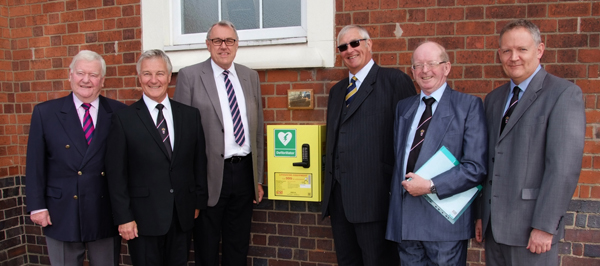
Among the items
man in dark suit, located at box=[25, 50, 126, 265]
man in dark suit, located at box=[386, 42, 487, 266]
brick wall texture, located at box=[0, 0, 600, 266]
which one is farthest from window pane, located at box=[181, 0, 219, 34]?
man in dark suit, located at box=[386, 42, 487, 266]

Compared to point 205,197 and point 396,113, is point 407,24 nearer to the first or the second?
point 396,113

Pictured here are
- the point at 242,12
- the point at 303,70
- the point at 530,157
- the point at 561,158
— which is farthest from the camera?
the point at 242,12

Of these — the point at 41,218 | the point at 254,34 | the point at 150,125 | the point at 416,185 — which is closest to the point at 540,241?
the point at 416,185

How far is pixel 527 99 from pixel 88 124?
2.85 metres

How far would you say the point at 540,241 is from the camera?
2064 mm

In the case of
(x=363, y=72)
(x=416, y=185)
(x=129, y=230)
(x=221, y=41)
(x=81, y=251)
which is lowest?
(x=81, y=251)

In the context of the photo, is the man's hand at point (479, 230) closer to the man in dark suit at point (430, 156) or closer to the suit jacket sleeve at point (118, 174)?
the man in dark suit at point (430, 156)

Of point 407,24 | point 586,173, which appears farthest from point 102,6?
point 586,173

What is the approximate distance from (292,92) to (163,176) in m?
1.50

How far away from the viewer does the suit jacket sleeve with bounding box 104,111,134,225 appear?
2.60 meters

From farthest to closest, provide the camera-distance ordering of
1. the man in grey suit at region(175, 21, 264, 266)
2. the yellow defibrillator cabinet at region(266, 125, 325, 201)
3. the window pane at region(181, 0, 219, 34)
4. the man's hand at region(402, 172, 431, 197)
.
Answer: the window pane at region(181, 0, 219, 34)
the yellow defibrillator cabinet at region(266, 125, 325, 201)
the man in grey suit at region(175, 21, 264, 266)
the man's hand at region(402, 172, 431, 197)

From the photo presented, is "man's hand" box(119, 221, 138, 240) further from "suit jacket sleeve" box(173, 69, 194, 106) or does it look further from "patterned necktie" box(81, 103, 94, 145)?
"suit jacket sleeve" box(173, 69, 194, 106)

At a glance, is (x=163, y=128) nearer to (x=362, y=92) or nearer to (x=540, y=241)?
(x=362, y=92)

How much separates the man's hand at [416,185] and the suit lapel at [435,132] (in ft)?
0.28
